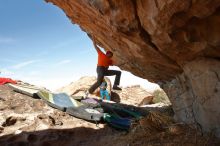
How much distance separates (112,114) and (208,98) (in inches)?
180

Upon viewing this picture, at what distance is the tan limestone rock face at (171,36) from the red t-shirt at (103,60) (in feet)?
7.53

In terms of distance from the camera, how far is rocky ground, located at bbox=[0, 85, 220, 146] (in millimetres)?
7574

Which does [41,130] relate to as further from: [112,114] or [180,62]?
[180,62]

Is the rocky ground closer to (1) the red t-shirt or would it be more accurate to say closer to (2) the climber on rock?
(2) the climber on rock

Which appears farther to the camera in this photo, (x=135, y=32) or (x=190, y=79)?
(x=190, y=79)

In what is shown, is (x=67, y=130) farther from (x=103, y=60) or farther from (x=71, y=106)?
(x=103, y=60)

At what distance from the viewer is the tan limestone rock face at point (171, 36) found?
6.01 m

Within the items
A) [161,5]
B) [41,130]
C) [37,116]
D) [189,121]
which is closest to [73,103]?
[37,116]

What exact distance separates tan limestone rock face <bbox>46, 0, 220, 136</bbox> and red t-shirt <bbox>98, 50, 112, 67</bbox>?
2.29 meters

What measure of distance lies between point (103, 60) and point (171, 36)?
5546 millimetres

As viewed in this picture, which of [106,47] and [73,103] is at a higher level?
[106,47]

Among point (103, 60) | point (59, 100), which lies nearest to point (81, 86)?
point (59, 100)

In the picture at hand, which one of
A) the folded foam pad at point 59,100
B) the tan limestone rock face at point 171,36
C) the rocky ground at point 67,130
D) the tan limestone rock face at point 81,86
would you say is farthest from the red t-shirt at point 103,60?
the tan limestone rock face at point 81,86

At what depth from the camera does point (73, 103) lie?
1235cm
